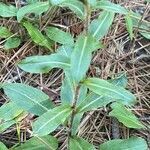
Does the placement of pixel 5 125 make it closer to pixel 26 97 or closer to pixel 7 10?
pixel 26 97

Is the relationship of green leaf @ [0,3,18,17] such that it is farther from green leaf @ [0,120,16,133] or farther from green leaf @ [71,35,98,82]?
green leaf @ [71,35,98,82]

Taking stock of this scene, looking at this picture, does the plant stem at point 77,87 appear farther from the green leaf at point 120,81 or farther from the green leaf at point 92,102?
the green leaf at point 120,81

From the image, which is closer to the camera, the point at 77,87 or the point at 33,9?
the point at 77,87

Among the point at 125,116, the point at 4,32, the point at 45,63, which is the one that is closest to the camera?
the point at 45,63

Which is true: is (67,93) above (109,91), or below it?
below

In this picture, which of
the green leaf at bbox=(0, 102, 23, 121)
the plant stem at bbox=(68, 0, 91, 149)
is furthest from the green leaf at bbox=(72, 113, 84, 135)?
the green leaf at bbox=(0, 102, 23, 121)

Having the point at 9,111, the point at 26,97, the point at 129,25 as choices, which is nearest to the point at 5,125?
the point at 9,111
